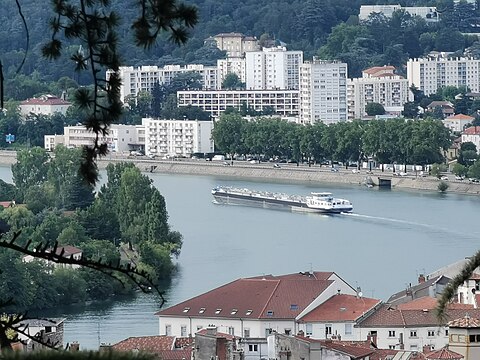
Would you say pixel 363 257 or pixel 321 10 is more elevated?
pixel 321 10

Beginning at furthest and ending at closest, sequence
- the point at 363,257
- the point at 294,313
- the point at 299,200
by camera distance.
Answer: the point at 299,200
the point at 363,257
the point at 294,313

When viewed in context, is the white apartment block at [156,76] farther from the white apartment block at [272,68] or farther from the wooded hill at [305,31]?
the white apartment block at [272,68]

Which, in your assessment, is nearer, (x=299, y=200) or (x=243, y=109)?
(x=299, y=200)

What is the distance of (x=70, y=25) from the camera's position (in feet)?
7.89

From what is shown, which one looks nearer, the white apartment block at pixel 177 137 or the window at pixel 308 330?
the window at pixel 308 330

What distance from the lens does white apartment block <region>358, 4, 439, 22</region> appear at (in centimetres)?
5464

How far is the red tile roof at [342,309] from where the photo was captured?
1159 centimetres

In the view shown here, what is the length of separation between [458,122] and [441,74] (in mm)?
7495

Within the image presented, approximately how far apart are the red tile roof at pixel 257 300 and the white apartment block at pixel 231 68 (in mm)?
35289

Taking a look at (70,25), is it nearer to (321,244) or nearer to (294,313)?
(294,313)

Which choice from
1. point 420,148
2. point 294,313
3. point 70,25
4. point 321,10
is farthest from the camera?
point 321,10

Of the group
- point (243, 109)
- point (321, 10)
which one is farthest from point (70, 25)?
point (321, 10)

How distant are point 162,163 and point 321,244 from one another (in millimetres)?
15416

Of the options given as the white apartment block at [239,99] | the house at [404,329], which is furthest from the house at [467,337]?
the white apartment block at [239,99]
